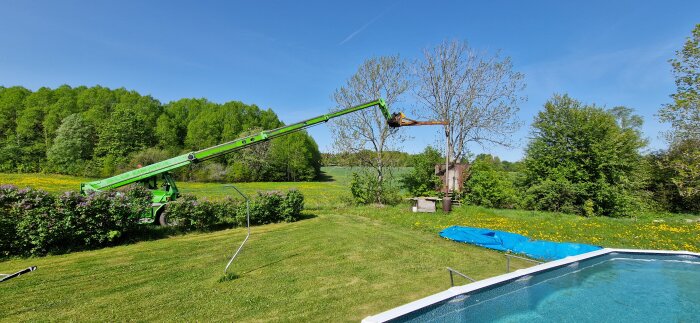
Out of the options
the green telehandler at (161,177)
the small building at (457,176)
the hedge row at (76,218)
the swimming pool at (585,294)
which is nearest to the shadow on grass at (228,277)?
the swimming pool at (585,294)

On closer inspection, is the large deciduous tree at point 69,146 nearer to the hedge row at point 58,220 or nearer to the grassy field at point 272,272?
the hedge row at point 58,220

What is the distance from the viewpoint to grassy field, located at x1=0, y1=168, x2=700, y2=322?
4629mm

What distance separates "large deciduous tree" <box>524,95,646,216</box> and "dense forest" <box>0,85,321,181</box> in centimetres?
3982

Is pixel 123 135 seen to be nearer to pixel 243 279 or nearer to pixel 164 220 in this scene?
pixel 164 220

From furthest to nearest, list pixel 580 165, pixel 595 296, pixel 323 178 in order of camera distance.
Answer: pixel 323 178
pixel 580 165
pixel 595 296

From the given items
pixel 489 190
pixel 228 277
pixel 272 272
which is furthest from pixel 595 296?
pixel 489 190

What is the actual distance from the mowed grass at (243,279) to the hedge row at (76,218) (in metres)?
0.57

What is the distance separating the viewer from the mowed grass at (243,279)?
4574mm

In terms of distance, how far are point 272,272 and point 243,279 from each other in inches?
25.8

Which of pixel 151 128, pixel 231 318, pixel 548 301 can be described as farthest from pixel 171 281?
pixel 151 128

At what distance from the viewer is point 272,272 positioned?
21.3 feet

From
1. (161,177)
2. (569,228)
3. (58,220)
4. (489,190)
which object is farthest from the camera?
(489,190)

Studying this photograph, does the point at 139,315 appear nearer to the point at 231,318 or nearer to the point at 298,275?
the point at 231,318

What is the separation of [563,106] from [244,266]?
19.8 meters
